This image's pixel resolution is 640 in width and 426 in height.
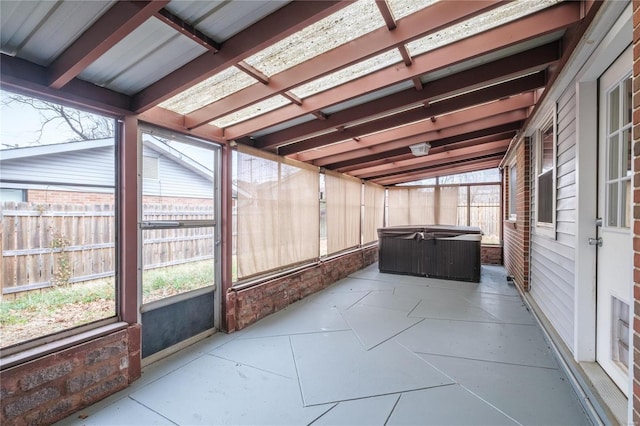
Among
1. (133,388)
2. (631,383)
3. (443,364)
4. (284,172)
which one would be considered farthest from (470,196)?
(133,388)

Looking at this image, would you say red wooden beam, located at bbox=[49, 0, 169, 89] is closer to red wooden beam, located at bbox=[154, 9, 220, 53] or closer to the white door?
red wooden beam, located at bbox=[154, 9, 220, 53]

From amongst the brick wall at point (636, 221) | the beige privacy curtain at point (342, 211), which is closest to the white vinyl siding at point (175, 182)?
the beige privacy curtain at point (342, 211)

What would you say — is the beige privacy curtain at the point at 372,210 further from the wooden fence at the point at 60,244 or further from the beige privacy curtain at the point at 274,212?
the wooden fence at the point at 60,244

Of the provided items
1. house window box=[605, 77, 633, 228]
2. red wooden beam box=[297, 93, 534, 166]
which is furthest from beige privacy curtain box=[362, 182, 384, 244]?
house window box=[605, 77, 633, 228]

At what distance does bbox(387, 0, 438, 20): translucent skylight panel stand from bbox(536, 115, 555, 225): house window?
2.47m

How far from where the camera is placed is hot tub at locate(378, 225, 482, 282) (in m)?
6.18

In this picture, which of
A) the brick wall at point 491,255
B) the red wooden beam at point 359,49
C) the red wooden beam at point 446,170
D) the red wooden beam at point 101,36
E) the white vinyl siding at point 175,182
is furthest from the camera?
the brick wall at point 491,255

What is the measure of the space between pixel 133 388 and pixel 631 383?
337cm

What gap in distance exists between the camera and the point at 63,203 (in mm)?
2303

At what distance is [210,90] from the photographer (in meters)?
2.68

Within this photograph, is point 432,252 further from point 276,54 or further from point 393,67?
point 276,54

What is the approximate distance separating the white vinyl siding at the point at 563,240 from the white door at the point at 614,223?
30 centimetres

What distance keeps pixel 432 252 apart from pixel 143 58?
246 inches

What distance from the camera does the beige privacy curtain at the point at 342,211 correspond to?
20.2 feet
